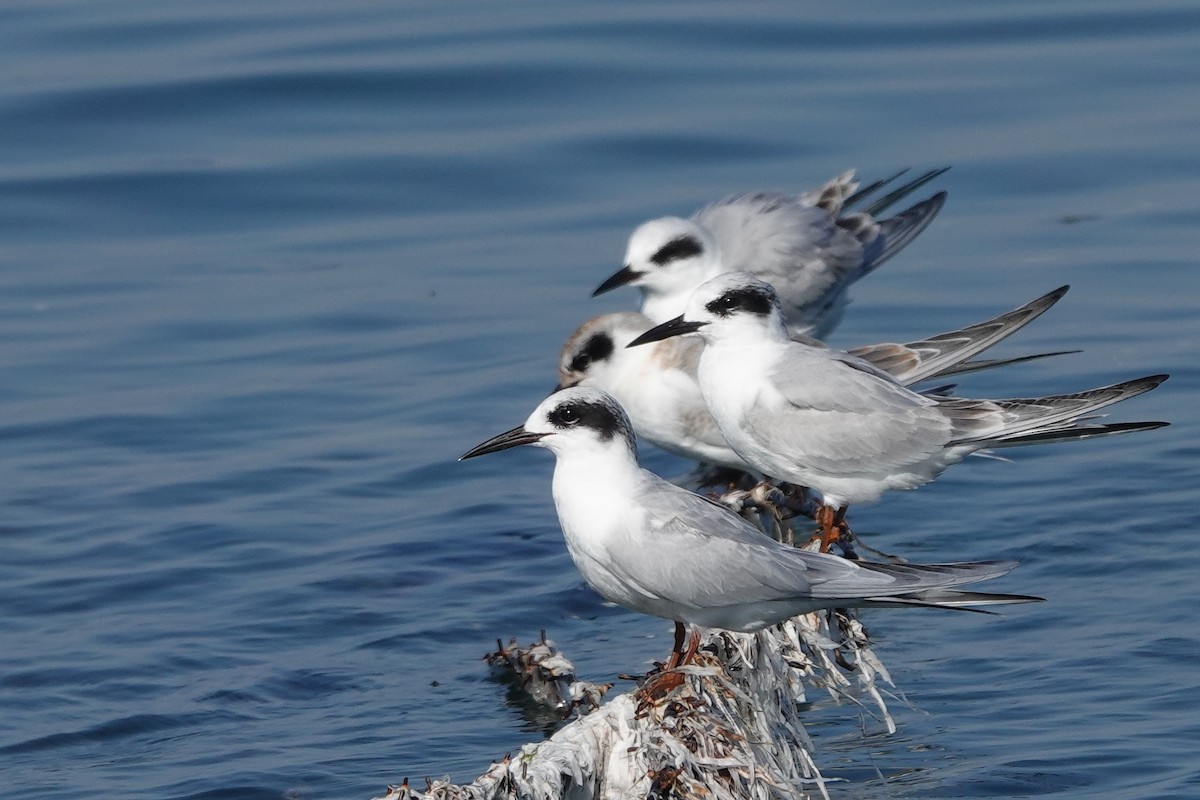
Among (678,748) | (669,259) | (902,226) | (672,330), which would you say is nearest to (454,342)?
(669,259)

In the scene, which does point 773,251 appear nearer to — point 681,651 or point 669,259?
point 669,259

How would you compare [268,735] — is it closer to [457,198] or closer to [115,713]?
[115,713]

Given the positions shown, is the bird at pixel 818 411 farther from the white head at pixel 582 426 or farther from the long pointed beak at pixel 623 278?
the long pointed beak at pixel 623 278

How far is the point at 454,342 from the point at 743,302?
5.35 metres

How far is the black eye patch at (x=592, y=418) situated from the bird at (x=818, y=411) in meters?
1.13

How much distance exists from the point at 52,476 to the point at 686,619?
17.8 feet

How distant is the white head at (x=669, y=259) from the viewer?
31.4 ft

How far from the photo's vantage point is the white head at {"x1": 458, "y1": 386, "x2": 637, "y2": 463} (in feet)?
→ 18.9

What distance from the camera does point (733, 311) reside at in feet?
22.6

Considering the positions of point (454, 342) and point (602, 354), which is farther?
point (454, 342)

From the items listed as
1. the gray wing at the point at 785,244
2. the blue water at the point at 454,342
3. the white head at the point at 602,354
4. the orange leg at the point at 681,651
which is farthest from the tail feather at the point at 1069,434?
the gray wing at the point at 785,244

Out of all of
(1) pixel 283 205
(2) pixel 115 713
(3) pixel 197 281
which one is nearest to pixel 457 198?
(1) pixel 283 205

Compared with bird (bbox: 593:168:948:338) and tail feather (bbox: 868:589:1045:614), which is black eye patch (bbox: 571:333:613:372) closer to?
bird (bbox: 593:168:948:338)

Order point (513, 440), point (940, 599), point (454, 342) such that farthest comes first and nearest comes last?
1. point (454, 342)
2. point (513, 440)
3. point (940, 599)
